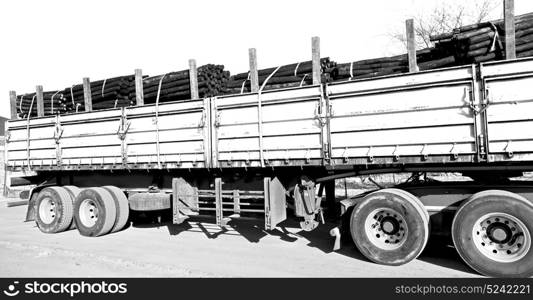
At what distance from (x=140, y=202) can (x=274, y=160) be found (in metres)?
3.27

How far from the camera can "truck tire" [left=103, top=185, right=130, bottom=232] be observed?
26.1ft

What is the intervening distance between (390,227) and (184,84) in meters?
4.77

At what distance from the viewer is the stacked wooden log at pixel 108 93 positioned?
28.0ft

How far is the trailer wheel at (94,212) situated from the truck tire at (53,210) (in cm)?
33

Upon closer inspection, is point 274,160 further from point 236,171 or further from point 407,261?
point 407,261

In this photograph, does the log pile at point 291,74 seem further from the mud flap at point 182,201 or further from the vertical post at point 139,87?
the mud flap at point 182,201

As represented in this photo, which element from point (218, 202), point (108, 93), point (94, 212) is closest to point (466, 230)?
point (218, 202)

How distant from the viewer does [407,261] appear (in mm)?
5262

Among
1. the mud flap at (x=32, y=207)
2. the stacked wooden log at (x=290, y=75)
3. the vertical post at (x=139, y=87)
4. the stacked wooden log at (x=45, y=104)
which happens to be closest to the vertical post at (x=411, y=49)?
the stacked wooden log at (x=290, y=75)

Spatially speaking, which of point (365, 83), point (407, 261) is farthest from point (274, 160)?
point (407, 261)

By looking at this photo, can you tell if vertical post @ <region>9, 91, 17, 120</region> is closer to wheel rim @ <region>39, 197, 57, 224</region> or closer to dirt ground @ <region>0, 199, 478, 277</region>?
wheel rim @ <region>39, 197, 57, 224</region>

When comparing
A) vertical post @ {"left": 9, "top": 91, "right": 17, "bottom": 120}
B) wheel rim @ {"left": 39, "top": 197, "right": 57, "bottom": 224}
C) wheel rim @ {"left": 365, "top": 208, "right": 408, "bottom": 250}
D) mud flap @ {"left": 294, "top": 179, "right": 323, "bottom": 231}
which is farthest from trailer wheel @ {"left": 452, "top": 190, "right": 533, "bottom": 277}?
vertical post @ {"left": 9, "top": 91, "right": 17, "bottom": 120}

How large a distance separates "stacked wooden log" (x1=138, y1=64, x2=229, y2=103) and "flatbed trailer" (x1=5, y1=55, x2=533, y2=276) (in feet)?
1.56

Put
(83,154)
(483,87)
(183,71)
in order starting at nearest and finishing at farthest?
(483,87) → (183,71) → (83,154)
